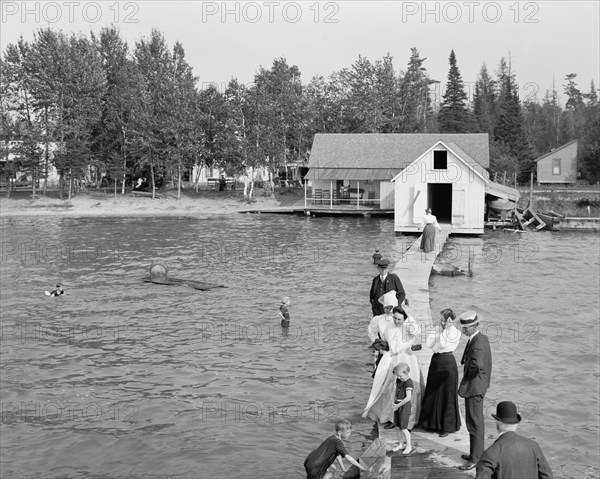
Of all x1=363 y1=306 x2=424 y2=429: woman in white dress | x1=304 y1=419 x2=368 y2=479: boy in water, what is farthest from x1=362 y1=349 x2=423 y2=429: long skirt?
x1=304 y1=419 x2=368 y2=479: boy in water

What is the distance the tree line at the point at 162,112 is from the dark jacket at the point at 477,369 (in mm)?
58726

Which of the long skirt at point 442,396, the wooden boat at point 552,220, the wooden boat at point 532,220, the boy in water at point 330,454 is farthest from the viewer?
the wooden boat at point 532,220

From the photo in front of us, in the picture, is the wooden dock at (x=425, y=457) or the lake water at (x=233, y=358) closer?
the wooden dock at (x=425, y=457)

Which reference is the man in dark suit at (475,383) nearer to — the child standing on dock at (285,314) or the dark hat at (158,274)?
the child standing on dock at (285,314)

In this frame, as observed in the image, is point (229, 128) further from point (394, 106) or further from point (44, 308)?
point (44, 308)

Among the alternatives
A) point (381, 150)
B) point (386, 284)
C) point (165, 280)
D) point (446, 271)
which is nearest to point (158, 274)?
point (165, 280)

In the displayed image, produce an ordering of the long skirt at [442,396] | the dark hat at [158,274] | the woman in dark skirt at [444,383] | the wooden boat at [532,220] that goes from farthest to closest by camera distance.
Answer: the wooden boat at [532,220] < the dark hat at [158,274] < the long skirt at [442,396] < the woman in dark skirt at [444,383]

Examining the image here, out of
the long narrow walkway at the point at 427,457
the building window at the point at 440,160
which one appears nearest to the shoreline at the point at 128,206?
the building window at the point at 440,160

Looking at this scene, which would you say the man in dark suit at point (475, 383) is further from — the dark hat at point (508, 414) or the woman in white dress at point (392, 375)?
the dark hat at point (508, 414)

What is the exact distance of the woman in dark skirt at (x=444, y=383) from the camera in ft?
37.1

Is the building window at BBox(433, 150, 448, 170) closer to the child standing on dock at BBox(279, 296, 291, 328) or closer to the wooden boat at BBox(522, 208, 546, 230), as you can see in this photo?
the wooden boat at BBox(522, 208, 546, 230)

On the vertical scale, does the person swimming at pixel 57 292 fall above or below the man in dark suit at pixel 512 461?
below

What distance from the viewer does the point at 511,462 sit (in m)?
7.32

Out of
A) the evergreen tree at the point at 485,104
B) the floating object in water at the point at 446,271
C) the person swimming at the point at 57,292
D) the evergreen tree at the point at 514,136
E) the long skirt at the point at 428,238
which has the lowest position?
the person swimming at the point at 57,292
